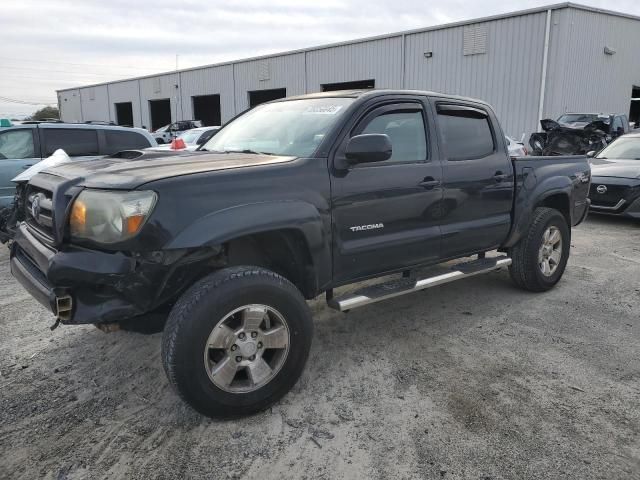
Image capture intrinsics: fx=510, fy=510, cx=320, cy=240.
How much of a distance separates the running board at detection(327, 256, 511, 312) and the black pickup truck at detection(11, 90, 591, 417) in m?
0.02

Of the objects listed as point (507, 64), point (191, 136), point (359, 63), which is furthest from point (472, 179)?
point (359, 63)

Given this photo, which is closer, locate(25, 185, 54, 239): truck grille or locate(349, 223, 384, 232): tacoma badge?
locate(25, 185, 54, 239): truck grille

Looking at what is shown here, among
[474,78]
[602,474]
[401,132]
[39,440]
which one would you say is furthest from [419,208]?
[474,78]

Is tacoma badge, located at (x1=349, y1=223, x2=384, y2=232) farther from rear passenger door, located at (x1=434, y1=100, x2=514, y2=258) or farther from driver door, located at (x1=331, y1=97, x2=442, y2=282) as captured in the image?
rear passenger door, located at (x1=434, y1=100, x2=514, y2=258)

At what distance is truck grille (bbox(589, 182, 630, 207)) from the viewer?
8695 millimetres

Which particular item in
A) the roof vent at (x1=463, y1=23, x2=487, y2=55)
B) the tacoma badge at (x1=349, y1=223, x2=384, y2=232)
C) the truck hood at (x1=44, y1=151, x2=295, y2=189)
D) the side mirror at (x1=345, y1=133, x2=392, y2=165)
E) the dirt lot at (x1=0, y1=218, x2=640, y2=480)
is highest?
the roof vent at (x1=463, y1=23, x2=487, y2=55)

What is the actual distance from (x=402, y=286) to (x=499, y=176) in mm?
1471

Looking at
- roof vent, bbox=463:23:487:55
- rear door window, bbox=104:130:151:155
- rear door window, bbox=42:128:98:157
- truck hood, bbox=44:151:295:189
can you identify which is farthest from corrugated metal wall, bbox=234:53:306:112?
truck hood, bbox=44:151:295:189

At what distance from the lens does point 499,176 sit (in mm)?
4418

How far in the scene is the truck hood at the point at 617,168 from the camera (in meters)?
8.75

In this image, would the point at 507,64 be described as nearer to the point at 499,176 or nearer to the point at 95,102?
the point at 499,176

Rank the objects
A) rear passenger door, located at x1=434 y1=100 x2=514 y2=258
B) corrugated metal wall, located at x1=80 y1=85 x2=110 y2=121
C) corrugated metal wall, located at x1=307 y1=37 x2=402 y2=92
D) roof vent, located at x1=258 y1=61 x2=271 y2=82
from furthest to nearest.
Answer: corrugated metal wall, located at x1=80 y1=85 x2=110 y2=121, roof vent, located at x1=258 y1=61 x2=271 y2=82, corrugated metal wall, located at x1=307 y1=37 x2=402 y2=92, rear passenger door, located at x1=434 y1=100 x2=514 y2=258

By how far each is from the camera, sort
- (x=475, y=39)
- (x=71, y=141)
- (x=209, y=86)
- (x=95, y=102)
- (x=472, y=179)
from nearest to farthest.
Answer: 1. (x=472, y=179)
2. (x=71, y=141)
3. (x=475, y=39)
4. (x=209, y=86)
5. (x=95, y=102)

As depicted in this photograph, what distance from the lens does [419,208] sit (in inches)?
148
